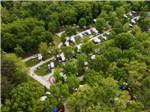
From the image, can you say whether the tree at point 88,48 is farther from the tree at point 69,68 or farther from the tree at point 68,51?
the tree at point 69,68

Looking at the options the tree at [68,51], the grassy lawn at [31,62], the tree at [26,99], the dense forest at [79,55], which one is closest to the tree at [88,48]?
the dense forest at [79,55]

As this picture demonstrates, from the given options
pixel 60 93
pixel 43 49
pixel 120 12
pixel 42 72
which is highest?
pixel 120 12

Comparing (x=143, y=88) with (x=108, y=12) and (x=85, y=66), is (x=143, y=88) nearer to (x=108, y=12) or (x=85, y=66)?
(x=85, y=66)

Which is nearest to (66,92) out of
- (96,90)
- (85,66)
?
(96,90)

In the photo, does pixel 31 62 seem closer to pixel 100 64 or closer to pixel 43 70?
pixel 43 70

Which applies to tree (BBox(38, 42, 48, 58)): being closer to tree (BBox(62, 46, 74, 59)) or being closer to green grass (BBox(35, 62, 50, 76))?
green grass (BBox(35, 62, 50, 76))

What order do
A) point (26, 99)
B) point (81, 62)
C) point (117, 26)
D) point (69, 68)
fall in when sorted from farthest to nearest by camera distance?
point (117, 26) → point (81, 62) → point (69, 68) → point (26, 99)

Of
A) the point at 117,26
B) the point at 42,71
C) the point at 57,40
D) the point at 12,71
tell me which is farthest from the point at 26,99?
the point at 117,26

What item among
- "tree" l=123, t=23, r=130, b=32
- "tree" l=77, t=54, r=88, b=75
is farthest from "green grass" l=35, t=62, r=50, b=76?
"tree" l=123, t=23, r=130, b=32
